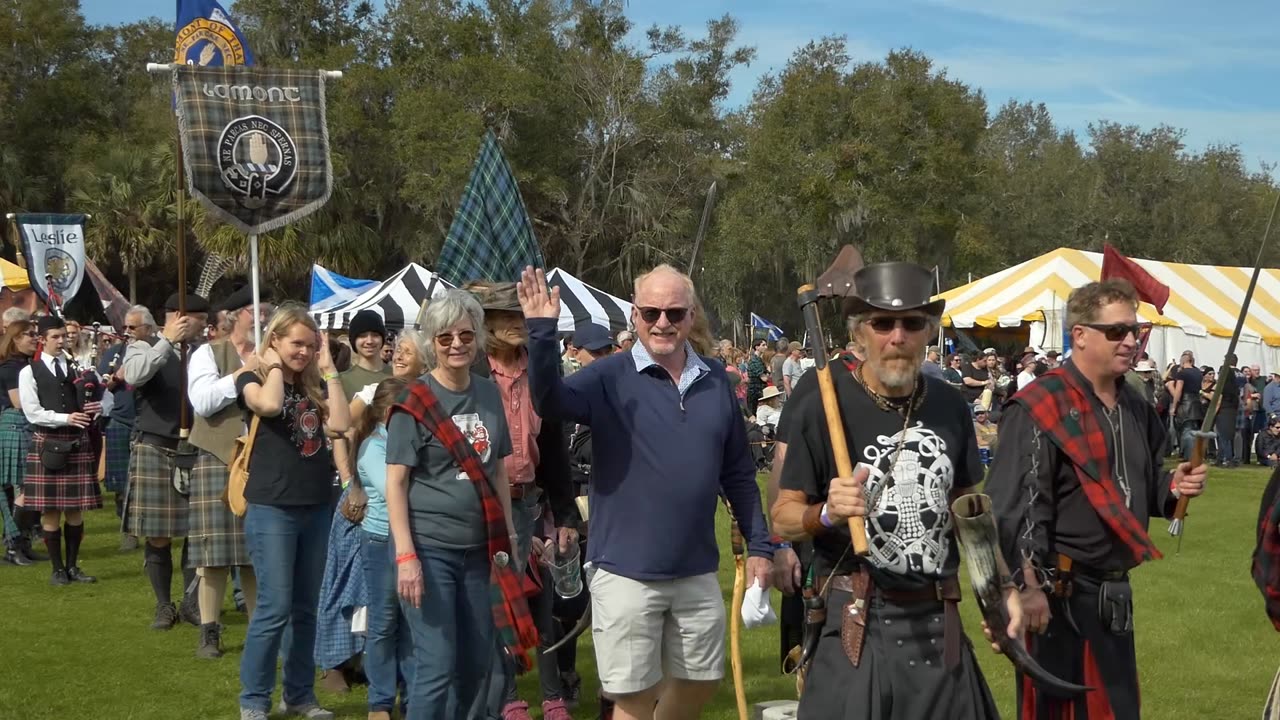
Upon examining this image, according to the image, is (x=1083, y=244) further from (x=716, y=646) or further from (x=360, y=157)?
(x=716, y=646)

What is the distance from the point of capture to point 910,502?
3980 mm

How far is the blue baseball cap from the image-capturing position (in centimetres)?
795

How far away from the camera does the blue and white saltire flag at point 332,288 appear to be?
23.2m

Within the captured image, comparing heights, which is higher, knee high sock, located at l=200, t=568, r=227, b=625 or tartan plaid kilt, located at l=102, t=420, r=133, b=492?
tartan plaid kilt, located at l=102, t=420, r=133, b=492

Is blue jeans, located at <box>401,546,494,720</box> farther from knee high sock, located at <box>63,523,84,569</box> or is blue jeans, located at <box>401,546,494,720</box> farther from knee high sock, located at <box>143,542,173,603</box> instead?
knee high sock, located at <box>63,523,84,569</box>

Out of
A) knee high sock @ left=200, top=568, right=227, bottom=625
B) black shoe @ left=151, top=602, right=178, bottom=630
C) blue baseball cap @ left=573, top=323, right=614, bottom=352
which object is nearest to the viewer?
blue baseball cap @ left=573, top=323, right=614, bottom=352

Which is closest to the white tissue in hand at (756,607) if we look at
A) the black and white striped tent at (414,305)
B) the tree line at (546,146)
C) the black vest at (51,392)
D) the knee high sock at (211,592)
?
the knee high sock at (211,592)

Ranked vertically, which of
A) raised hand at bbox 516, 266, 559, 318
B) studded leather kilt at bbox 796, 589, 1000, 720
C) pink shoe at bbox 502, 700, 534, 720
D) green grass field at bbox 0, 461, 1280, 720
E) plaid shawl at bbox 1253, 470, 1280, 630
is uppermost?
raised hand at bbox 516, 266, 559, 318

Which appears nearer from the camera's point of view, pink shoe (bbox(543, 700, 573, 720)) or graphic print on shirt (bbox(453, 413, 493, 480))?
graphic print on shirt (bbox(453, 413, 493, 480))

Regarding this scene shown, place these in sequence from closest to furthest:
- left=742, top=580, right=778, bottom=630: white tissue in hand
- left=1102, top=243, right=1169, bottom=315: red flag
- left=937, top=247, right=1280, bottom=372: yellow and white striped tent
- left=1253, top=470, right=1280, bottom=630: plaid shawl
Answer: left=1253, top=470, right=1280, bottom=630: plaid shawl, left=742, top=580, right=778, bottom=630: white tissue in hand, left=1102, top=243, right=1169, bottom=315: red flag, left=937, top=247, right=1280, bottom=372: yellow and white striped tent

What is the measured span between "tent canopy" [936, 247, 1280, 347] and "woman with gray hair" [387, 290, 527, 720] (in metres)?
26.0

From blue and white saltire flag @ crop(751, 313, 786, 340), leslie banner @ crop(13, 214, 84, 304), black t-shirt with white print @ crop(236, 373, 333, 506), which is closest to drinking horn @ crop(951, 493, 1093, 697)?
black t-shirt with white print @ crop(236, 373, 333, 506)

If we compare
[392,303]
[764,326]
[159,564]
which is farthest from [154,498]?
[764,326]

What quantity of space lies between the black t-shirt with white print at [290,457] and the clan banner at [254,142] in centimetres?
267
